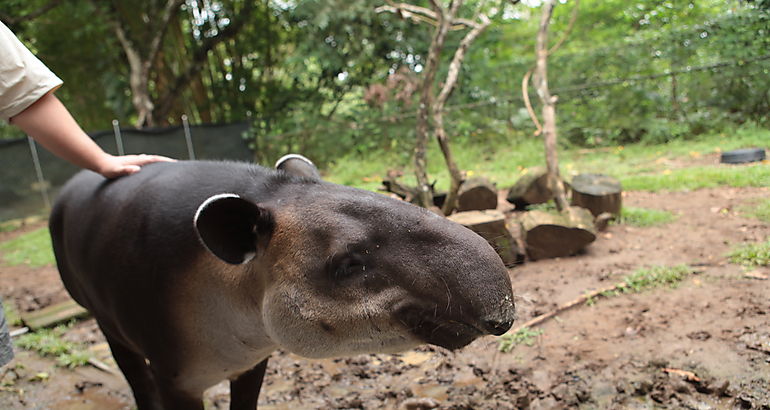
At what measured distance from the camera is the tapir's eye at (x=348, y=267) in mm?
1751

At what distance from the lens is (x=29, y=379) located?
3816 millimetres

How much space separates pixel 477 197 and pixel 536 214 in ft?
3.90

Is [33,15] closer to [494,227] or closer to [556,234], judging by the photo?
[494,227]

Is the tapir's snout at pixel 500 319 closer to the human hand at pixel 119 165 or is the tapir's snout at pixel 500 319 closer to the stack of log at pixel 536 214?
the human hand at pixel 119 165

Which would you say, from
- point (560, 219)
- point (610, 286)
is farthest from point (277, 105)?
point (610, 286)

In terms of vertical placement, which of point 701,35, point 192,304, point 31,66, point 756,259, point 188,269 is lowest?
point 756,259

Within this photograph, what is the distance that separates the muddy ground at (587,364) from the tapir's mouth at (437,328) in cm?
143

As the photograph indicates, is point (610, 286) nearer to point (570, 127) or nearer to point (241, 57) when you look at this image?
point (570, 127)

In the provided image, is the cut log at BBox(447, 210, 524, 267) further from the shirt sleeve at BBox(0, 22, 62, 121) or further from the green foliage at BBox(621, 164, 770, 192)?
the shirt sleeve at BBox(0, 22, 62, 121)

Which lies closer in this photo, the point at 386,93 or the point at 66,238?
the point at 66,238

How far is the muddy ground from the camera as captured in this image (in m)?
2.78

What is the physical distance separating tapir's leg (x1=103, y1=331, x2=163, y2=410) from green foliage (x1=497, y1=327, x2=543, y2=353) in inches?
85.2

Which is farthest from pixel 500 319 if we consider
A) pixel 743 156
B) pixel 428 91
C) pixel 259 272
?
pixel 428 91

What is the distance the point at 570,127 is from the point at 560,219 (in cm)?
536
